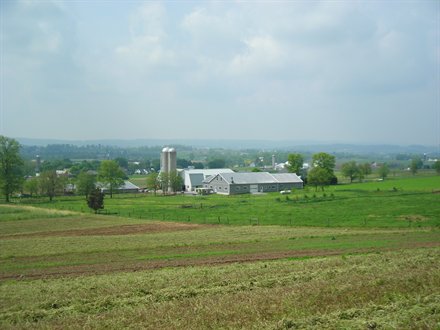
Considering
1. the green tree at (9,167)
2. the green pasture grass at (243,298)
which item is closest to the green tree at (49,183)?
the green tree at (9,167)

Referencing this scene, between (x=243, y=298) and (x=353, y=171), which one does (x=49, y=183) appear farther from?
(x=243, y=298)

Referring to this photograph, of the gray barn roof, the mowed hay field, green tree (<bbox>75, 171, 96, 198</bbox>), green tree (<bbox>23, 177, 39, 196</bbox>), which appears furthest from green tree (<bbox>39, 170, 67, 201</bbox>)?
the mowed hay field

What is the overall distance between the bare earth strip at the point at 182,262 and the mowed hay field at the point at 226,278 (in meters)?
0.06

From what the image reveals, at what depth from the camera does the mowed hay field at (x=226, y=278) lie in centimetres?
1420

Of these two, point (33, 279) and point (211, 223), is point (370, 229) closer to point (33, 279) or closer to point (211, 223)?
point (211, 223)

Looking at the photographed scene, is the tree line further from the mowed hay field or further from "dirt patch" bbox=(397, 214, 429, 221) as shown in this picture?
"dirt patch" bbox=(397, 214, 429, 221)

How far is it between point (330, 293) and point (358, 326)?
3.24m

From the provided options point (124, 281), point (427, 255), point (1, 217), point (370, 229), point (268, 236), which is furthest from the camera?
point (1, 217)

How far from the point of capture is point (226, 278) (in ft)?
65.4

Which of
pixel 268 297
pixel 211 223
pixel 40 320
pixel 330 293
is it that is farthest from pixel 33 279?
pixel 211 223

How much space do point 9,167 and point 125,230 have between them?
48080 millimetres

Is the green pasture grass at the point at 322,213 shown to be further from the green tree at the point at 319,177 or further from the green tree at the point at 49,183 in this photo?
the green tree at the point at 49,183

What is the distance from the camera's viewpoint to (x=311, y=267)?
21734mm

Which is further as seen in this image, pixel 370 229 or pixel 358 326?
pixel 370 229
